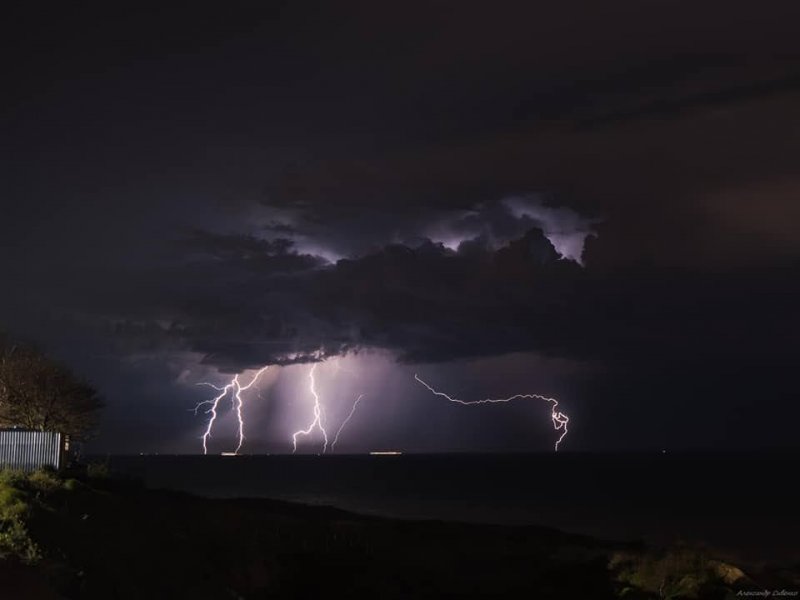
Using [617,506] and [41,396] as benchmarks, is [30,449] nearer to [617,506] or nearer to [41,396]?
[41,396]

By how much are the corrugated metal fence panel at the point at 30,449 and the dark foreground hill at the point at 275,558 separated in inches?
89.4

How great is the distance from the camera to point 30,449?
38.7 m

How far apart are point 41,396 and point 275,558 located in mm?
21520

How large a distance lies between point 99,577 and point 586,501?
274ft

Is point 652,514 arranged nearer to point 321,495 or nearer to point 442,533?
point 321,495

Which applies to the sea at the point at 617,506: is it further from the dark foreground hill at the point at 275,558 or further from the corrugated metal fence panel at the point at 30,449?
the dark foreground hill at the point at 275,558

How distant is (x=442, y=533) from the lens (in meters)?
43.5

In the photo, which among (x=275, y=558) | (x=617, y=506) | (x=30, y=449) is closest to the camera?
(x=275, y=558)

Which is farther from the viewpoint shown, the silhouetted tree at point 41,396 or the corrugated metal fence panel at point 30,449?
the silhouetted tree at point 41,396

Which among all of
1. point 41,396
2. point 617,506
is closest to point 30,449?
point 41,396

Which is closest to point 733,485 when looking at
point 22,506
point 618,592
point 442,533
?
point 442,533

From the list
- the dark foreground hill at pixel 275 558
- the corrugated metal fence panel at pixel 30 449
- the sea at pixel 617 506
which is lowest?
the sea at pixel 617 506

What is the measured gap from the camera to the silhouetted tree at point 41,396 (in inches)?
1892

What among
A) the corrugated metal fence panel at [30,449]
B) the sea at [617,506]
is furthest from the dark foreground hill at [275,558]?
the sea at [617,506]
